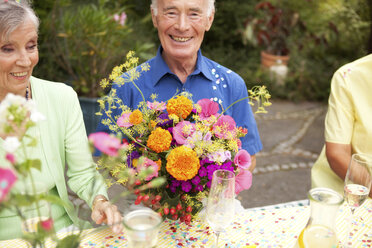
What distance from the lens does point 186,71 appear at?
2.53m

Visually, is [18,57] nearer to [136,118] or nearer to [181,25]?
[136,118]

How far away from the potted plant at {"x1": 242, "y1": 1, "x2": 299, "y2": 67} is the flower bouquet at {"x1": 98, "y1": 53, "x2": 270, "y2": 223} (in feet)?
19.7

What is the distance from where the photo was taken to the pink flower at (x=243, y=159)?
1651 mm

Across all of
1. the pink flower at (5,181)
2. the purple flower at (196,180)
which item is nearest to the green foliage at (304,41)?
the purple flower at (196,180)

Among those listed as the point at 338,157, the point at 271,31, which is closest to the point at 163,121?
the point at 338,157

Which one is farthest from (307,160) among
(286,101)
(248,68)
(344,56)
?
(344,56)

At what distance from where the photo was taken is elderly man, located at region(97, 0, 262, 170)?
2.31 m

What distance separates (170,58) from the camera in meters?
2.48

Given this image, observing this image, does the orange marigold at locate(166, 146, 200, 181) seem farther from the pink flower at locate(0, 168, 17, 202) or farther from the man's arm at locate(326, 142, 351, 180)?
the man's arm at locate(326, 142, 351, 180)

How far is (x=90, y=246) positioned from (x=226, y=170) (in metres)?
0.69

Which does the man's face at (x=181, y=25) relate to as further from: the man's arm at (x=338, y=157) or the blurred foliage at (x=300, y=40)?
the blurred foliage at (x=300, y=40)

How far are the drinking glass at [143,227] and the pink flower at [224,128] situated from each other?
57 centimetres

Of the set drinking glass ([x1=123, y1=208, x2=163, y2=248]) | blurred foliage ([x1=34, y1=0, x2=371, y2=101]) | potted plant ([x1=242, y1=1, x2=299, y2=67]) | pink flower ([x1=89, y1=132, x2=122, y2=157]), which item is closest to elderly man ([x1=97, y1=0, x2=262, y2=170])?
drinking glass ([x1=123, y1=208, x2=163, y2=248])

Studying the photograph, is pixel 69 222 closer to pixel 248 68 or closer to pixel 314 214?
pixel 314 214
